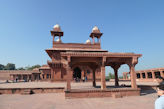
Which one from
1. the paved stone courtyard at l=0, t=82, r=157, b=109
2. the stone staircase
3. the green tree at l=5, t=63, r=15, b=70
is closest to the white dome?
the stone staircase

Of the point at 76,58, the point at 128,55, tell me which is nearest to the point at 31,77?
the point at 76,58

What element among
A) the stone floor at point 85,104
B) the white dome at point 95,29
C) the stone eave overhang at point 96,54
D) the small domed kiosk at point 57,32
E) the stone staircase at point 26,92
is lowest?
the stone staircase at point 26,92

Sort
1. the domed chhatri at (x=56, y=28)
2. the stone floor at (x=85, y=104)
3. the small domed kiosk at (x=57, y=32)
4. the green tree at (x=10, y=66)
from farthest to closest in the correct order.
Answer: the green tree at (x=10, y=66)
the domed chhatri at (x=56, y=28)
the small domed kiosk at (x=57, y=32)
the stone floor at (x=85, y=104)

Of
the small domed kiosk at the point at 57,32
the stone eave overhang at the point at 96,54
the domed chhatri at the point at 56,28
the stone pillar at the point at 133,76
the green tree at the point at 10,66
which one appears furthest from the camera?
the green tree at the point at 10,66

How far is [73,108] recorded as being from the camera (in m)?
5.39

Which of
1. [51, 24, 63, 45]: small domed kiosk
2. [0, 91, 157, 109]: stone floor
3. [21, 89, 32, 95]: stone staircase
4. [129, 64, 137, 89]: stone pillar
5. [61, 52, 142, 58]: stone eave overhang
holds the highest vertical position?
[51, 24, 63, 45]: small domed kiosk

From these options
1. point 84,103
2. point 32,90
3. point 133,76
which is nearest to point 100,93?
point 84,103

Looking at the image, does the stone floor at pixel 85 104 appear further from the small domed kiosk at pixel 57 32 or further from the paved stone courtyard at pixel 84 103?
the small domed kiosk at pixel 57 32

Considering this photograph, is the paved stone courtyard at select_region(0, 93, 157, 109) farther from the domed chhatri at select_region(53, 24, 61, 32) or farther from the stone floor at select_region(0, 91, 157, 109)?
the domed chhatri at select_region(53, 24, 61, 32)

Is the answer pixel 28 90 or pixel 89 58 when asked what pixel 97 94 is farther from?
pixel 28 90

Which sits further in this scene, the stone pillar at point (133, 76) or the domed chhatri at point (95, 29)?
the domed chhatri at point (95, 29)

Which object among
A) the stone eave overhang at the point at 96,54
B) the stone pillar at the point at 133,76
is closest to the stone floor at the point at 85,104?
the stone pillar at the point at 133,76

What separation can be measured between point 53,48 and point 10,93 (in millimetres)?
14114

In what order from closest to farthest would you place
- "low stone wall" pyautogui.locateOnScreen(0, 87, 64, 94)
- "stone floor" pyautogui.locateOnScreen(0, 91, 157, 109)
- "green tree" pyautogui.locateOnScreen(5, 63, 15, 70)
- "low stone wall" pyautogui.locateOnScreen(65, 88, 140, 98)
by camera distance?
Result: "stone floor" pyautogui.locateOnScreen(0, 91, 157, 109)
"low stone wall" pyautogui.locateOnScreen(65, 88, 140, 98)
"low stone wall" pyautogui.locateOnScreen(0, 87, 64, 94)
"green tree" pyautogui.locateOnScreen(5, 63, 15, 70)
